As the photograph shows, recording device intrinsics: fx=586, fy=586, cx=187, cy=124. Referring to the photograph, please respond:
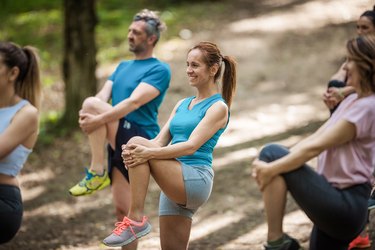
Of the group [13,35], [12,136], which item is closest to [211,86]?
[12,136]

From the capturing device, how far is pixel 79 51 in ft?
30.0

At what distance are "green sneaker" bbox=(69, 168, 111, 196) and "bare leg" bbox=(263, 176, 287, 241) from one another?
1.70 meters

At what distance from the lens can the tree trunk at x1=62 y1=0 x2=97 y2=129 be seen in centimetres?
909

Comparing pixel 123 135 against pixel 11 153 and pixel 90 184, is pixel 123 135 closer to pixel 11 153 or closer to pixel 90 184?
pixel 90 184

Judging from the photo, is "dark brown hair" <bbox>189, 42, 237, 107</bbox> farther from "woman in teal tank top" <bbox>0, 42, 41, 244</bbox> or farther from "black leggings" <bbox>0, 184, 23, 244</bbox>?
"black leggings" <bbox>0, 184, 23, 244</bbox>

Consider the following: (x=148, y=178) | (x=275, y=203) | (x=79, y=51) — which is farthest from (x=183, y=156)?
(x=79, y=51)

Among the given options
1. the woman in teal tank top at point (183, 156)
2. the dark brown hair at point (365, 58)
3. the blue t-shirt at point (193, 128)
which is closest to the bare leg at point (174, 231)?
the woman in teal tank top at point (183, 156)

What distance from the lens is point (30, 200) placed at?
7.86 metres

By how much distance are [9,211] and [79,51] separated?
16.5ft

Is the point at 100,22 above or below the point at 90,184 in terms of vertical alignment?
above

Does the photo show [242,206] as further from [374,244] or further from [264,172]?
[264,172]

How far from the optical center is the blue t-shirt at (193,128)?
3.90 m

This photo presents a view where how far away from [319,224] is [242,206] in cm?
326

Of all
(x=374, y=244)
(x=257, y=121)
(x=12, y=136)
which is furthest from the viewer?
(x=257, y=121)
